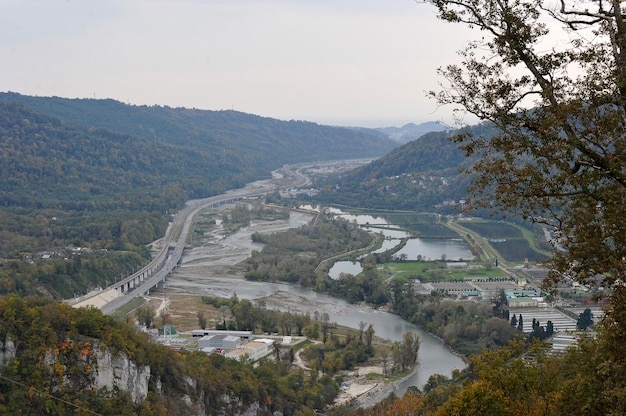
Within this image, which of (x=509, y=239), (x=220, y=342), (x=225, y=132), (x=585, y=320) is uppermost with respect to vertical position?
(x=225, y=132)

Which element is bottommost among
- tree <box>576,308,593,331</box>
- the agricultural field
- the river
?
the river

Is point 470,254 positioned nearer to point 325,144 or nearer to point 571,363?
point 571,363

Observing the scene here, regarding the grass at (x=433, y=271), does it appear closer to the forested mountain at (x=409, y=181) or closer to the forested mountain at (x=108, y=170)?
the forested mountain at (x=108, y=170)

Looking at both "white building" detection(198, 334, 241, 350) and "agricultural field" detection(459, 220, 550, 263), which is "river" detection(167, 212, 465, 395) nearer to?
"white building" detection(198, 334, 241, 350)

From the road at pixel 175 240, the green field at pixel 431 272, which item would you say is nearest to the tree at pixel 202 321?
the road at pixel 175 240

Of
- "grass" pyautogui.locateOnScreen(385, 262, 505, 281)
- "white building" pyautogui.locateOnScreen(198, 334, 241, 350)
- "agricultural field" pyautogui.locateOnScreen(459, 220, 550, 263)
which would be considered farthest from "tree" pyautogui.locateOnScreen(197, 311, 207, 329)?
"agricultural field" pyautogui.locateOnScreen(459, 220, 550, 263)

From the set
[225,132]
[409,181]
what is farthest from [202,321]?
[225,132]

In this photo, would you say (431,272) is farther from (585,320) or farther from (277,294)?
(585,320)

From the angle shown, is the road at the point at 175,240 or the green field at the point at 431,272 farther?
the green field at the point at 431,272

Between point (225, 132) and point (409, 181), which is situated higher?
point (225, 132)
